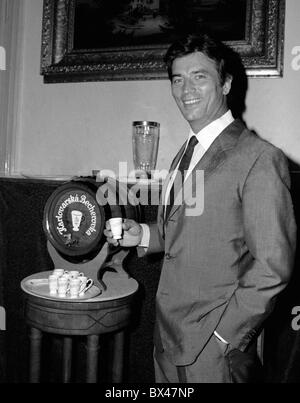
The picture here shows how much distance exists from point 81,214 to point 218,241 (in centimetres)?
85

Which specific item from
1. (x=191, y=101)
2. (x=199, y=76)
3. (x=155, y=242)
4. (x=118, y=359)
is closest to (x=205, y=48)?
(x=199, y=76)

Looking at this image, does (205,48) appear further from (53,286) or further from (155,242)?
(53,286)

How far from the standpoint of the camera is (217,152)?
1665mm

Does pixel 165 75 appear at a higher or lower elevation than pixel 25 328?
higher

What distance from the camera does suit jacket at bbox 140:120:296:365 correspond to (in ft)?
4.83

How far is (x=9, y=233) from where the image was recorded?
307 centimetres

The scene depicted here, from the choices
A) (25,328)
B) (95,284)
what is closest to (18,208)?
(25,328)

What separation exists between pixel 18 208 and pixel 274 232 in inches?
84.0

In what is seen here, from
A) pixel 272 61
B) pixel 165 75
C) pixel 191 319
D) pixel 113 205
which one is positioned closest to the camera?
pixel 191 319

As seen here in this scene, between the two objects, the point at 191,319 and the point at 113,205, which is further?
the point at 113,205

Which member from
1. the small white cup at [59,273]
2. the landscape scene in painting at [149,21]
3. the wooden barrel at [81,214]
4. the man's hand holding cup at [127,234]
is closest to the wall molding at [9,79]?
the landscape scene in painting at [149,21]

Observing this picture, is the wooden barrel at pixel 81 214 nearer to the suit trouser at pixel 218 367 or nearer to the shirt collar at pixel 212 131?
the shirt collar at pixel 212 131

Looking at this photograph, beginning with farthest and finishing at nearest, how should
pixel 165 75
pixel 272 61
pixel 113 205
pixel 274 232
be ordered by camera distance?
1. pixel 165 75
2. pixel 272 61
3. pixel 113 205
4. pixel 274 232
